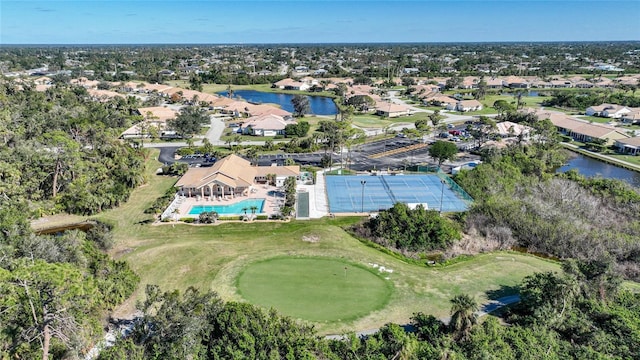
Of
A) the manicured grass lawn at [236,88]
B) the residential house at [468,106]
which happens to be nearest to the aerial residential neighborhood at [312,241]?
the residential house at [468,106]

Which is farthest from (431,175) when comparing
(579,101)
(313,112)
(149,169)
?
(579,101)

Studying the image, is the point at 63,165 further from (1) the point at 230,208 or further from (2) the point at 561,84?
(2) the point at 561,84

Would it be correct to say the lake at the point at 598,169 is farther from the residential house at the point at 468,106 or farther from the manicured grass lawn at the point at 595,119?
the residential house at the point at 468,106

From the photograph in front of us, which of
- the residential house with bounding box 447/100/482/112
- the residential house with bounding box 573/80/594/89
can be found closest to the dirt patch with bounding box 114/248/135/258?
the residential house with bounding box 447/100/482/112

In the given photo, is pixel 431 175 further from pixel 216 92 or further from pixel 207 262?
pixel 216 92

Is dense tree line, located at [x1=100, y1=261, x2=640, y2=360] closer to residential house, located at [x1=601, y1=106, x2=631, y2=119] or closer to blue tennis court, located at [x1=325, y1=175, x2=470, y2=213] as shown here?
blue tennis court, located at [x1=325, y1=175, x2=470, y2=213]

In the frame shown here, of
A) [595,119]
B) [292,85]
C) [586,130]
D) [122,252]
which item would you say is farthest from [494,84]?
[122,252]
